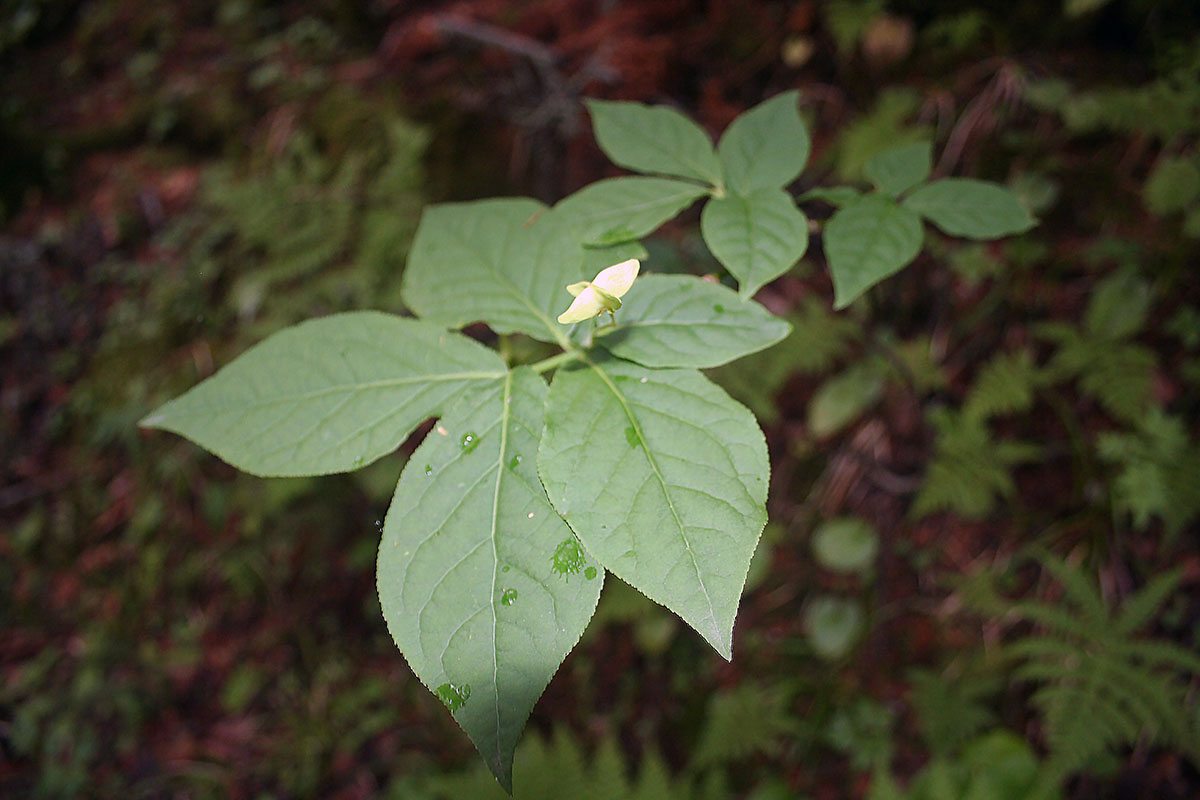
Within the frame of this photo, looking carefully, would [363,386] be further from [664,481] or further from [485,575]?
[664,481]

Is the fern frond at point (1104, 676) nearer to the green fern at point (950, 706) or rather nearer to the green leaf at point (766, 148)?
the green fern at point (950, 706)

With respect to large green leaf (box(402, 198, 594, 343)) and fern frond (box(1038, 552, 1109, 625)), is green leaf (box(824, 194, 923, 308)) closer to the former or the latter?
large green leaf (box(402, 198, 594, 343))

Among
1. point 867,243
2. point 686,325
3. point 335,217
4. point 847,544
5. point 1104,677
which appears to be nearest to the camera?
point 686,325

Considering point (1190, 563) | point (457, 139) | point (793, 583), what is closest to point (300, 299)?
point (457, 139)

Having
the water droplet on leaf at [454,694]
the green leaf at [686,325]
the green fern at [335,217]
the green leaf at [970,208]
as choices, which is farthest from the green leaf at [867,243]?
the green fern at [335,217]

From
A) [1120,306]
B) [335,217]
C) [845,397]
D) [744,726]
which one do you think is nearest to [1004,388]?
[1120,306]

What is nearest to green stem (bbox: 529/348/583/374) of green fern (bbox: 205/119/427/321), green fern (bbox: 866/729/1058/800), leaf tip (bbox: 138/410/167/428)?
leaf tip (bbox: 138/410/167/428)

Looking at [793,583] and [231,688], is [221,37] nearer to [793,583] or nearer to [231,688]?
[231,688]
